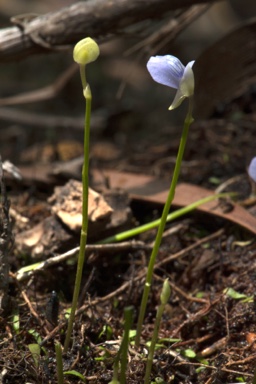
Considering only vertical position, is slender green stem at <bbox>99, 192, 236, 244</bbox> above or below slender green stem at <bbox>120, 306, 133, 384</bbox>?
above

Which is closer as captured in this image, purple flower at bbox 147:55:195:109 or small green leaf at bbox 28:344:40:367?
purple flower at bbox 147:55:195:109

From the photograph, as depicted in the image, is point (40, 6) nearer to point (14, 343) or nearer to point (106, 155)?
point (106, 155)

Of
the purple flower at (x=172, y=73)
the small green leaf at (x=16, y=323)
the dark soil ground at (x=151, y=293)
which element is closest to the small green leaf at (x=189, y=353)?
the dark soil ground at (x=151, y=293)

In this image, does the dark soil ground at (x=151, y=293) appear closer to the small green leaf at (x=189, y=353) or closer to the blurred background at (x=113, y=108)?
the small green leaf at (x=189, y=353)

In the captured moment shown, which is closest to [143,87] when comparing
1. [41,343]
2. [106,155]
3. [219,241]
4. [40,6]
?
[40,6]

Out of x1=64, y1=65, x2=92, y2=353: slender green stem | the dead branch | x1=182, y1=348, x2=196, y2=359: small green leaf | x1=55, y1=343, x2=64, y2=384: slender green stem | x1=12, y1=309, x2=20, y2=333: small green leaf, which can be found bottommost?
x1=182, y1=348, x2=196, y2=359: small green leaf

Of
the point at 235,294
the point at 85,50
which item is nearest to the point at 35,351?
the point at 235,294

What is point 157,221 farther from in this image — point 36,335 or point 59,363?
point 59,363

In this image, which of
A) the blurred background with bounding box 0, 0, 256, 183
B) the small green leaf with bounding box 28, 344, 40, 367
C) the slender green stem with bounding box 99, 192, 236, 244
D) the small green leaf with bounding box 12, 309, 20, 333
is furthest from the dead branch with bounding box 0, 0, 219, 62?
the small green leaf with bounding box 28, 344, 40, 367

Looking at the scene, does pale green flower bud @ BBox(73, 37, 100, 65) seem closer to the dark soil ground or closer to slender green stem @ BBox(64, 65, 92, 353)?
slender green stem @ BBox(64, 65, 92, 353)
